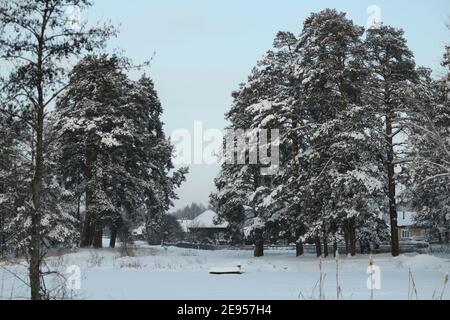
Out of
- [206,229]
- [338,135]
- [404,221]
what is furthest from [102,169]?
[404,221]

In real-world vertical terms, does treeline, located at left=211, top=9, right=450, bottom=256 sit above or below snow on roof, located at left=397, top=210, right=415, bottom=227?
above

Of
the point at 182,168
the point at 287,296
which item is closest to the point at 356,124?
the point at 287,296

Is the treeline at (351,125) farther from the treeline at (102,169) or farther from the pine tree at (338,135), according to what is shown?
the treeline at (102,169)

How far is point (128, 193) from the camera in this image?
119ft

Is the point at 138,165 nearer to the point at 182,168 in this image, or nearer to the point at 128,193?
the point at 128,193

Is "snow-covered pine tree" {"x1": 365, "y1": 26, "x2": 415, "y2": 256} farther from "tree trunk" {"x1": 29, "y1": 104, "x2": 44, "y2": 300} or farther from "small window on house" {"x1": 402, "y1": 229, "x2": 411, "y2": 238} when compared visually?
"small window on house" {"x1": 402, "y1": 229, "x2": 411, "y2": 238}

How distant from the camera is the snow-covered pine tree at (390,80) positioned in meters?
27.4

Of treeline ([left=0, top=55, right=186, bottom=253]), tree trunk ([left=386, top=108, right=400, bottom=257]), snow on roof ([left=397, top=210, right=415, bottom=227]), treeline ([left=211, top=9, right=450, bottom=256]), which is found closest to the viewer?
treeline ([left=211, top=9, right=450, bottom=256])

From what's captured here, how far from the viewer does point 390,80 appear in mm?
27734

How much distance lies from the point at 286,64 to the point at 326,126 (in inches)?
367

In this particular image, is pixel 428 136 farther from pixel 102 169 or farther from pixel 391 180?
pixel 102 169

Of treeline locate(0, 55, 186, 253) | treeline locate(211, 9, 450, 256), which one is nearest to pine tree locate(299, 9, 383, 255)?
treeline locate(211, 9, 450, 256)

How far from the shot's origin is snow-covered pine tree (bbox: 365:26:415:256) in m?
27.4

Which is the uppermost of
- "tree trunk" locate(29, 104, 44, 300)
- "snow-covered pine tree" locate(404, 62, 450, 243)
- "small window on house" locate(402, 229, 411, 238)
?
"snow-covered pine tree" locate(404, 62, 450, 243)
